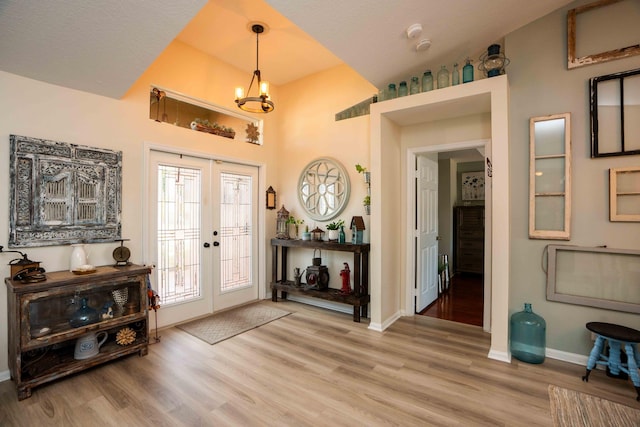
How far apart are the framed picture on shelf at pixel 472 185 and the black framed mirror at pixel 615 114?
13.7ft

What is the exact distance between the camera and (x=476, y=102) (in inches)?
122

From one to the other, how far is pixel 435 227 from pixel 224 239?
3.13 m

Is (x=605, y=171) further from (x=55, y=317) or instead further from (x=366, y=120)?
(x=55, y=317)

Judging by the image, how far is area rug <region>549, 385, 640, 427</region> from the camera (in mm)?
1973

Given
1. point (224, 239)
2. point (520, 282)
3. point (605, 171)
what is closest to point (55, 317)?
point (224, 239)

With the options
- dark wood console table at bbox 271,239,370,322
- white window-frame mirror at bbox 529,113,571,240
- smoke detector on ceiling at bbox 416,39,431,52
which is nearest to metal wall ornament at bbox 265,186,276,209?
dark wood console table at bbox 271,239,370,322

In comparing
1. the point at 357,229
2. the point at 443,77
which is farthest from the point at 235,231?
the point at 443,77

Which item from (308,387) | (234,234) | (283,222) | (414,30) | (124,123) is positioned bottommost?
(308,387)

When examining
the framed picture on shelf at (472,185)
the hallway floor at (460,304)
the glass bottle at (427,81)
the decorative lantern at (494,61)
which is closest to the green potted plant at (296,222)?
the hallway floor at (460,304)

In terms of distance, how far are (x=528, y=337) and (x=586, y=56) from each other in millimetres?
2581

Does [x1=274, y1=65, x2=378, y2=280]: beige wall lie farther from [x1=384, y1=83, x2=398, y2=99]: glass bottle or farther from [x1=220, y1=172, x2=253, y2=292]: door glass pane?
[x1=220, y1=172, x2=253, y2=292]: door glass pane

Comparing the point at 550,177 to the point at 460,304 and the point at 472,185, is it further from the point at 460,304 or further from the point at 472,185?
the point at 472,185

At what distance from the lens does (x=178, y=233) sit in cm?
371

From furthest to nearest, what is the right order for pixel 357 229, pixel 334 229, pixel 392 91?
pixel 334 229
pixel 357 229
pixel 392 91
